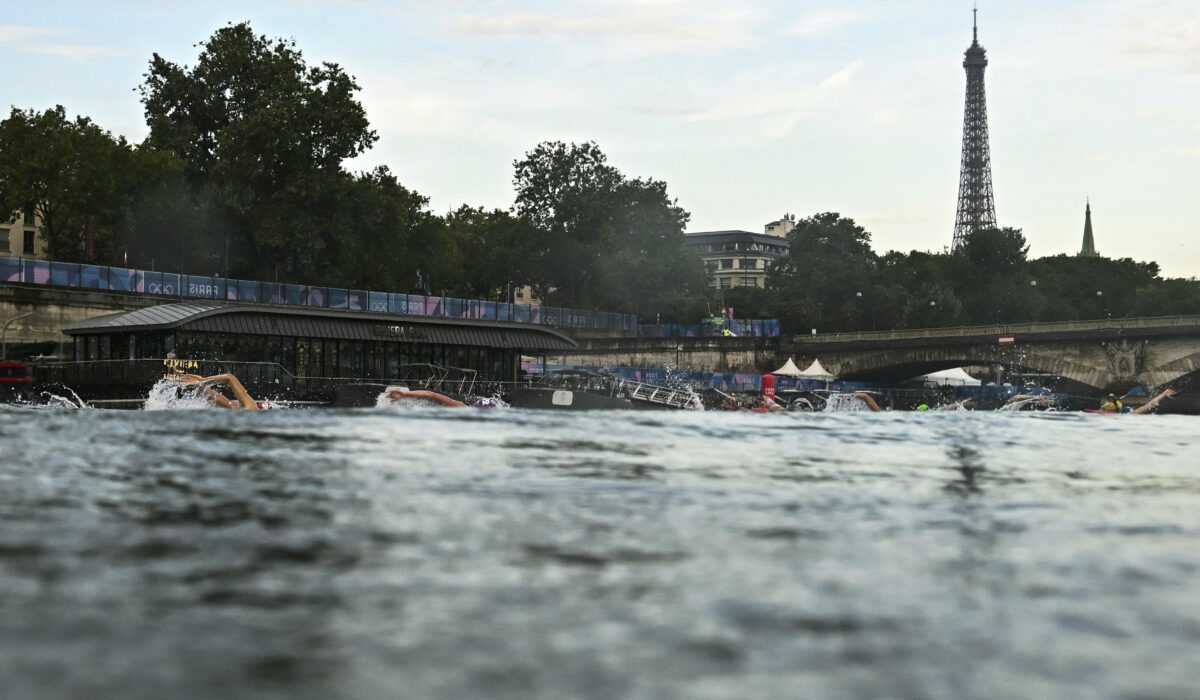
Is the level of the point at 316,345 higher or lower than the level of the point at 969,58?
lower

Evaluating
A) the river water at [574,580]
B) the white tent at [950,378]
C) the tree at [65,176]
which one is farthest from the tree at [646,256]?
the river water at [574,580]

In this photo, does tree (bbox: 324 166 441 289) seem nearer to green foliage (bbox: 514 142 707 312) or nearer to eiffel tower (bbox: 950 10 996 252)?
green foliage (bbox: 514 142 707 312)

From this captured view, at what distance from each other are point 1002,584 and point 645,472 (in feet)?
15.3

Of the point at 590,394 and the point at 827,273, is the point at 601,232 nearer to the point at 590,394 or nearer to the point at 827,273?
the point at 827,273

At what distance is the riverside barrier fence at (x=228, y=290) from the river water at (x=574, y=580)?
50880 mm

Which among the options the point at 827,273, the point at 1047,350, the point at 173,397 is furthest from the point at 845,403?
the point at 827,273

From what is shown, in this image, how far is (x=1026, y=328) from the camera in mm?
81812

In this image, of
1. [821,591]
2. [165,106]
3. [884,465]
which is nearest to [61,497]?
[821,591]

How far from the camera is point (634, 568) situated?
527 cm

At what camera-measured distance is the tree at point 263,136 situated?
68.1 meters

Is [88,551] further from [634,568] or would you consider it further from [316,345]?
[316,345]

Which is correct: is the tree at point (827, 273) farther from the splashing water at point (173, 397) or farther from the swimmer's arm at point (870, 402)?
the splashing water at point (173, 397)

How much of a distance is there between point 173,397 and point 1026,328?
60.8m

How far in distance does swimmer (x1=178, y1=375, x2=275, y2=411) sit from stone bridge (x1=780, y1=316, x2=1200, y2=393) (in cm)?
5620
